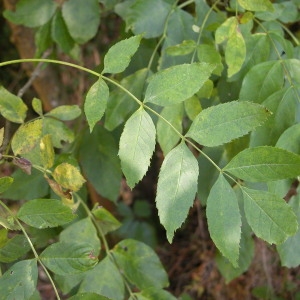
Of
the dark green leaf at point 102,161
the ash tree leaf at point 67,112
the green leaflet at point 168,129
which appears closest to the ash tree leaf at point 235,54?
the green leaflet at point 168,129

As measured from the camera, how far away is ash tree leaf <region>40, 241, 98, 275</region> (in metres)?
0.96

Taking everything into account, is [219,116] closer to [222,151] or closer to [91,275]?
[222,151]

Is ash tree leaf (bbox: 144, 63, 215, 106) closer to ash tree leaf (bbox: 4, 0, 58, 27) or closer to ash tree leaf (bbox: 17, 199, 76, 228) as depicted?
ash tree leaf (bbox: 17, 199, 76, 228)

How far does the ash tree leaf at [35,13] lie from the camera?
1.52 metres

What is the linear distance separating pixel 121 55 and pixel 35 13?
2.13 feet

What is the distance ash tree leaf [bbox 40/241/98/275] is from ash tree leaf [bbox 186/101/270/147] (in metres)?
0.30

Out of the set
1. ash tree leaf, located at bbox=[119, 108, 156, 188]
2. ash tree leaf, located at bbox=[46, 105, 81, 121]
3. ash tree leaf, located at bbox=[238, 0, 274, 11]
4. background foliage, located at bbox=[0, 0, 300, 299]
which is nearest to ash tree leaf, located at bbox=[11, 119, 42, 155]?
background foliage, located at bbox=[0, 0, 300, 299]

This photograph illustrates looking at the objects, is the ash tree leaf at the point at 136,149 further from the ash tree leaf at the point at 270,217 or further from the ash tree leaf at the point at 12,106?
the ash tree leaf at the point at 12,106

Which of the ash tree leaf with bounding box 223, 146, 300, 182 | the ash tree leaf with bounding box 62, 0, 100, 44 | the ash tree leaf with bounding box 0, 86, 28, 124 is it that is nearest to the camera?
the ash tree leaf with bounding box 223, 146, 300, 182

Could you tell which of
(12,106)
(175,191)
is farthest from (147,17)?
(175,191)

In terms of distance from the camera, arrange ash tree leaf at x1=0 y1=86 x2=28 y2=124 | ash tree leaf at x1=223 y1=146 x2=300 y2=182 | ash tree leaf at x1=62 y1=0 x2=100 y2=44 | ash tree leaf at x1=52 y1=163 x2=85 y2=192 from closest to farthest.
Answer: ash tree leaf at x1=223 y1=146 x2=300 y2=182 → ash tree leaf at x1=52 y1=163 x2=85 y2=192 → ash tree leaf at x1=0 y1=86 x2=28 y2=124 → ash tree leaf at x1=62 y1=0 x2=100 y2=44

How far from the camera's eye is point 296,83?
1.15 m

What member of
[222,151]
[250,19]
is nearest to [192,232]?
[222,151]

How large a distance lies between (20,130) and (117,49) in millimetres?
295
